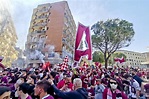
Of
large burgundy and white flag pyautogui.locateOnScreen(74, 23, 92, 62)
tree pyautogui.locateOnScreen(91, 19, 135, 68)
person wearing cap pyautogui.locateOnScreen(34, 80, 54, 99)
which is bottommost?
person wearing cap pyautogui.locateOnScreen(34, 80, 54, 99)

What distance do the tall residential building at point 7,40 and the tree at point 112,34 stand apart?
23.4 m

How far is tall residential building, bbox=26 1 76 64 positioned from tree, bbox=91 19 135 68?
48.2 feet

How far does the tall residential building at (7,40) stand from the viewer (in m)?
47.5

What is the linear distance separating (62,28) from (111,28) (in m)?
→ 19.7

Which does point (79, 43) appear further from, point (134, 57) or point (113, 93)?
point (134, 57)

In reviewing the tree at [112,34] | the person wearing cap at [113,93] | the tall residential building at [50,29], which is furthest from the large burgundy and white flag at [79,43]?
the tall residential building at [50,29]

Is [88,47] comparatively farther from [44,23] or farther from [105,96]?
[44,23]

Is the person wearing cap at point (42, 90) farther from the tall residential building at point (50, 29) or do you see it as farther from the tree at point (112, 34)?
the tall residential building at point (50, 29)

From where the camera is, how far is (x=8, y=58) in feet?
158

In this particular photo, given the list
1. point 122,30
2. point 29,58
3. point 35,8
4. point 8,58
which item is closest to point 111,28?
point 122,30

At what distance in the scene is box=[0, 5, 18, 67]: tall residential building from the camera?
156 feet

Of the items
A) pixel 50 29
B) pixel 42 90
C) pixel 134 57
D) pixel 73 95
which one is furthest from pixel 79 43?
pixel 134 57

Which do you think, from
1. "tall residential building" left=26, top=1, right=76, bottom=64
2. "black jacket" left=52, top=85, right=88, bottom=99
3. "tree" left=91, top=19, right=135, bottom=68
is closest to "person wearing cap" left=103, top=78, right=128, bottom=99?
"black jacket" left=52, top=85, right=88, bottom=99

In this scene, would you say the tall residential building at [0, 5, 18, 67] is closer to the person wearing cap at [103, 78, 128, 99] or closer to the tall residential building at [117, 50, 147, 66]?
the person wearing cap at [103, 78, 128, 99]
